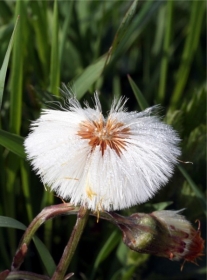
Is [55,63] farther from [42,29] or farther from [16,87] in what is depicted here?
[42,29]

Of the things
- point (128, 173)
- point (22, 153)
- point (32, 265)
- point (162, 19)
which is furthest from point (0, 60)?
point (162, 19)

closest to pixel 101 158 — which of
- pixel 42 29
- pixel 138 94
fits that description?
pixel 138 94

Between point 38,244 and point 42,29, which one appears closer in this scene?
point 38,244

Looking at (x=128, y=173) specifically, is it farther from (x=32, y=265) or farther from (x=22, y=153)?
(x=32, y=265)

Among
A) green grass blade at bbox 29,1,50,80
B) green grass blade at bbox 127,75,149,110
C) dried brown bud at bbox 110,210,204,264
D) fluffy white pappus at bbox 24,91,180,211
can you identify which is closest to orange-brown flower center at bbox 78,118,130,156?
fluffy white pappus at bbox 24,91,180,211

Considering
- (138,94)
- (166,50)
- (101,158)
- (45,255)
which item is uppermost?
(166,50)

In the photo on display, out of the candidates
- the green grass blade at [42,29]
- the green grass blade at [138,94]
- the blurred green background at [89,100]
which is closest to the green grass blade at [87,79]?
the blurred green background at [89,100]

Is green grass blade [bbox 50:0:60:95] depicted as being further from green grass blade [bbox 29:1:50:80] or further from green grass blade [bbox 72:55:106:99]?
green grass blade [bbox 29:1:50:80]

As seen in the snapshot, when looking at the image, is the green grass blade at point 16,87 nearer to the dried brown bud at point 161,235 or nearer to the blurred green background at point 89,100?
the blurred green background at point 89,100
